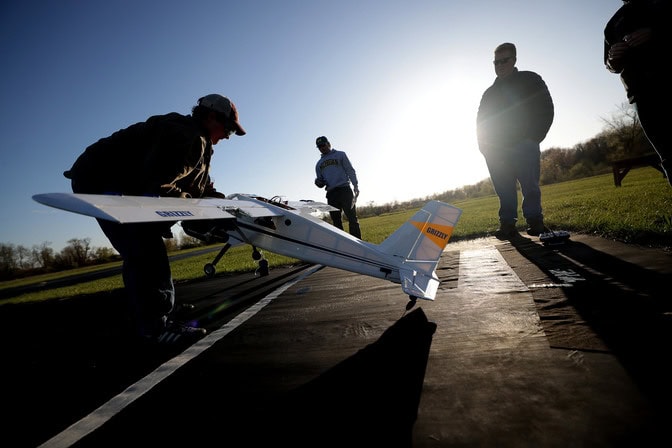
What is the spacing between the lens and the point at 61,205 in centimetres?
188

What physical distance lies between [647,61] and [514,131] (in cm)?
240

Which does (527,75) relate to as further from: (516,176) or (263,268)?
(263,268)

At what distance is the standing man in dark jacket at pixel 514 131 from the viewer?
5.16 meters

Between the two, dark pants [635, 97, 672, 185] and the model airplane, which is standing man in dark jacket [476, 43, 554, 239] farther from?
the model airplane

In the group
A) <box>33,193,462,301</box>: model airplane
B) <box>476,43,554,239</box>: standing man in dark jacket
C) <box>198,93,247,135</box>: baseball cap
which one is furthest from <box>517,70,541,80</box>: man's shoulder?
<box>198,93,247,135</box>: baseball cap

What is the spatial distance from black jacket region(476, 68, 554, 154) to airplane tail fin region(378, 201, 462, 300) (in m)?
2.99

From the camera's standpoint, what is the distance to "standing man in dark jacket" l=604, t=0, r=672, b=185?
9.45 feet

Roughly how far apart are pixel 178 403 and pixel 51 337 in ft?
10.3

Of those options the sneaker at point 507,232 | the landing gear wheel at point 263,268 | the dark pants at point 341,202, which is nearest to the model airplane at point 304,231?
the landing gear wheel at point 263,268

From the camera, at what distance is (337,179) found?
755 cm

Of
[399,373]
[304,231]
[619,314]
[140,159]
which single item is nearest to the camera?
[399,373]

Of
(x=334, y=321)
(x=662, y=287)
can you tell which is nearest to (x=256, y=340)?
(x=334, y=321)

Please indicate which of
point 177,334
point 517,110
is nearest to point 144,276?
point 177,334

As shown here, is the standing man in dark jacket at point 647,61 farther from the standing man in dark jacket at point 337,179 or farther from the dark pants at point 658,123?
the standing man in dark jacket at point 337,179
